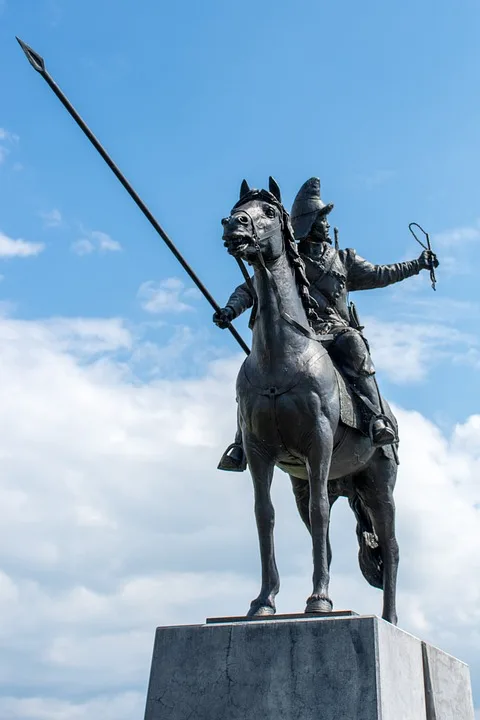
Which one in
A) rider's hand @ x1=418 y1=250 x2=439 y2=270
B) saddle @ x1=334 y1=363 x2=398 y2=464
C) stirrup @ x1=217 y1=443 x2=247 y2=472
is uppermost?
rider's hand @ x1=418 y1=250 x2=439 y2=270

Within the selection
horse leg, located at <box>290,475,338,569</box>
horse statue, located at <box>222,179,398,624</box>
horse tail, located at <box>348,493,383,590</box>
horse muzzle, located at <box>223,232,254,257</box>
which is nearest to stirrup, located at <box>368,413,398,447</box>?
horse statue, located at <box>222,179,398,624</box>

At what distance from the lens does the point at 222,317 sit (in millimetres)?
10320

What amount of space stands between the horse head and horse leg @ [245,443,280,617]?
183 centimetres

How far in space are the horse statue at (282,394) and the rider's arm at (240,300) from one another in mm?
580

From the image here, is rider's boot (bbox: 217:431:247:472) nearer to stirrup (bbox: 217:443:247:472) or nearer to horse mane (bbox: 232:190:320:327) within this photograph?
stirrup (bbox: 217:443:247:472)

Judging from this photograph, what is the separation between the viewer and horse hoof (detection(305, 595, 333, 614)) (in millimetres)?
8742

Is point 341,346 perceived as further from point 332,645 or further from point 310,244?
point 332,645

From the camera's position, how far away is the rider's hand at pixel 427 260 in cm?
1250

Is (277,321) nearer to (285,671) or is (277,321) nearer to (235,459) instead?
(235,459)

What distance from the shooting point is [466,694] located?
1075 cm

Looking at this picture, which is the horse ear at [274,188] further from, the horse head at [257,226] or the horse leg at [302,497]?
the horse leg at [302,497]

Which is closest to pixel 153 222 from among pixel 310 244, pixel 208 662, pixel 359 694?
pixel 310 244

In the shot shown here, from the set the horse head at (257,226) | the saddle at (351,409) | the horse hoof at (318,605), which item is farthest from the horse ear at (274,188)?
the horse hoof at (318,605)

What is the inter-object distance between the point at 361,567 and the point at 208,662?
325 cm
